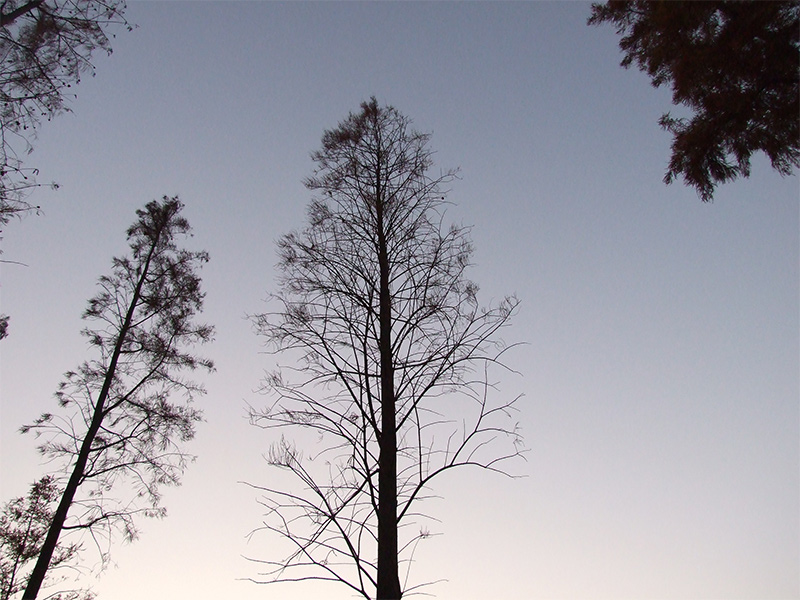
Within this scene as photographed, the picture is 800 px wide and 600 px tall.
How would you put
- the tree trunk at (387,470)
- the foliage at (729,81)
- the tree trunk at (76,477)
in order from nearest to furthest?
1. the tree trunk at (387,470)
2. the foliage at (729,81)
3. the tree trunk at (76,477)

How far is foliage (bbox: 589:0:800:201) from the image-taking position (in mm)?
5066

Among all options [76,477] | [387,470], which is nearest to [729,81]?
[387,470]

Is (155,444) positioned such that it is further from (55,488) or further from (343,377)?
(343,377)

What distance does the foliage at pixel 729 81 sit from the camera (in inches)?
199

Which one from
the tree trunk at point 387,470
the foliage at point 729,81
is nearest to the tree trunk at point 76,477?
the tree trunk at point 387,470

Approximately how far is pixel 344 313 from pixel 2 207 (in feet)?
12.5

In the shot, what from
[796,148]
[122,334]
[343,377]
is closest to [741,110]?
[796,148]

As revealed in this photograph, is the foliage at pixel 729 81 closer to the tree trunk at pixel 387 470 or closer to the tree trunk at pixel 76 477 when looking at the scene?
the tree trunk at pixel 387 470

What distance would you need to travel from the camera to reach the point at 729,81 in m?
5.38

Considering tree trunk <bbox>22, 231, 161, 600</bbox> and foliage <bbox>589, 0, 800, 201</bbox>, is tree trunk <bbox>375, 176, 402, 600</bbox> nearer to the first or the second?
foliage <bbox>589, 0, 800, 201</bbox>

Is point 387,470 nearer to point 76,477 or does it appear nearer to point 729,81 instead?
point 729,81

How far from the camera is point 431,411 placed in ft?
15.7

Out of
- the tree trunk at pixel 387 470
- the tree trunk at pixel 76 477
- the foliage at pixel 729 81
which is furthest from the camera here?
the tree trunk at pixel 76 477

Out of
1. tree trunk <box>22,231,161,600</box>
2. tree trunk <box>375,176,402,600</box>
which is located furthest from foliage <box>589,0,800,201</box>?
tree trunk <box>22,231,161,600</box>
